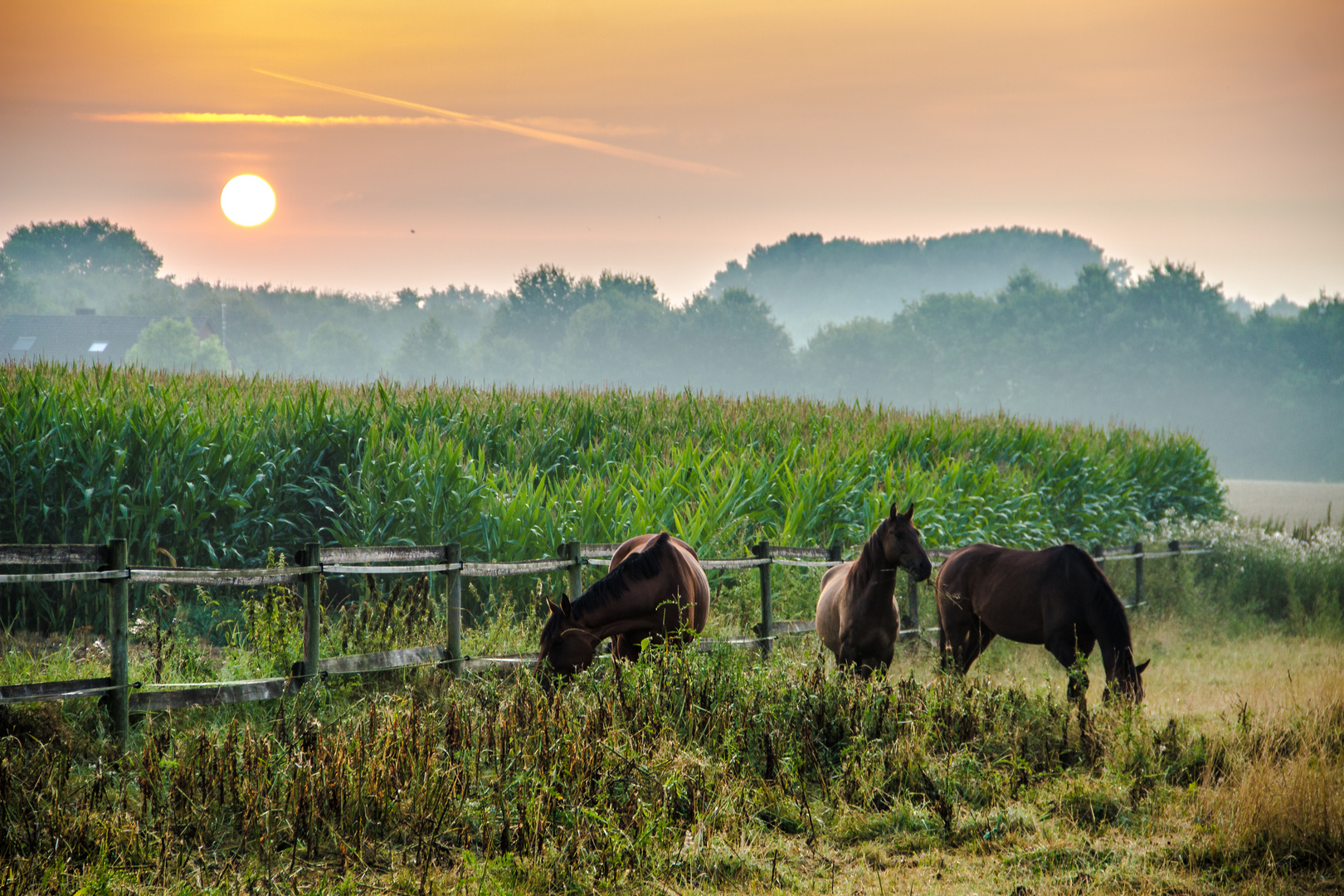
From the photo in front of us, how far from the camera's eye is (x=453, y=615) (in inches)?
335

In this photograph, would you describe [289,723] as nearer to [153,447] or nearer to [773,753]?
[773,753]

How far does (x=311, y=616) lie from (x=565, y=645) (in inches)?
79.3

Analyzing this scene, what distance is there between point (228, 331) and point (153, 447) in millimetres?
86868

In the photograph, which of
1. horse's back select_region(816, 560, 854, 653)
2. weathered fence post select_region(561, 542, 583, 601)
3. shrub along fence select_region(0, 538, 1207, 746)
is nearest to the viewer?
shrub along fence select_region(0, 538, 1207, 746)

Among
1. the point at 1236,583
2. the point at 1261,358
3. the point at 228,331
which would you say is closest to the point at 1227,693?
the point at 1236,583

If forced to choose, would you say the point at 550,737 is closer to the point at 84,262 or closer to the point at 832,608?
the point at 832,608

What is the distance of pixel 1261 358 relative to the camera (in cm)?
7169

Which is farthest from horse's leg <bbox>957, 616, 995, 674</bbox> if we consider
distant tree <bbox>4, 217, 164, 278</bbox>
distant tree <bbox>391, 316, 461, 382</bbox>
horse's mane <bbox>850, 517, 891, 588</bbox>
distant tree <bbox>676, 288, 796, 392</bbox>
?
distant tree <bbox>4, 217, 164, 278</bbox>

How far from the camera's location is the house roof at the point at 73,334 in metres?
71.3

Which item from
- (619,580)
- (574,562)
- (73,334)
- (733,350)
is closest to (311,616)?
(619,580)

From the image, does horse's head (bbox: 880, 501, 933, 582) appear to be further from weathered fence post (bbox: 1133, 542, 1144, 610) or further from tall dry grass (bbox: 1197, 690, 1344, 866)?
weathered fence post (bbox: 1133, 542, 1144, 610)

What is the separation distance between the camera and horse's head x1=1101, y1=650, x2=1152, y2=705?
8.31 meters

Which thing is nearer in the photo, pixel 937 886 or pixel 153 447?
pixel 937 886

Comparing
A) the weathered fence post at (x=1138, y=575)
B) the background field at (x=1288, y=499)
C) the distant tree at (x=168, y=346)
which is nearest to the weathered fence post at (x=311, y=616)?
the weathered fence post at (x=1138, y=575)
